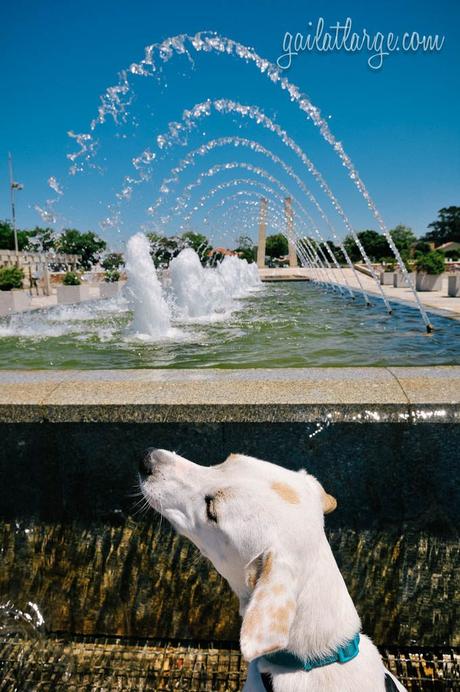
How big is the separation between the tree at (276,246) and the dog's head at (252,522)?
459ft

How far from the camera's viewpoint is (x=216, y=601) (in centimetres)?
342

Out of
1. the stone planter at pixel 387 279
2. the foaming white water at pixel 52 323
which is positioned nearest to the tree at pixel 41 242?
the foaming white water at pixel 52 323

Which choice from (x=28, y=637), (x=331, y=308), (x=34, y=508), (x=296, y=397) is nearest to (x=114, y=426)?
(x=34, y=508)

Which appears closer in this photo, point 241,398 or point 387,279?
point 241,398

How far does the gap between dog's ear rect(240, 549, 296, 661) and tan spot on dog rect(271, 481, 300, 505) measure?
21 cm

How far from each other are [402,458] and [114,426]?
1637 mm

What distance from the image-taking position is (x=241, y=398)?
10.4ft

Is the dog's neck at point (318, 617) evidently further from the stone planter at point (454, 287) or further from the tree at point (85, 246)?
the tree at point (85, 246)

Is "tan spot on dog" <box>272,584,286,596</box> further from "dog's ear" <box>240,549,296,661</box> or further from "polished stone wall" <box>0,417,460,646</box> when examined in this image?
"polished stone wall" <box>0,417,460,646</box>

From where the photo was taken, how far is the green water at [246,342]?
7020mm

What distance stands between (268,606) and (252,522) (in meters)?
0.29

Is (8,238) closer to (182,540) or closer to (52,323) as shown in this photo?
(52,323)

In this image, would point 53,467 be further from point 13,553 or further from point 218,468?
point 218,468

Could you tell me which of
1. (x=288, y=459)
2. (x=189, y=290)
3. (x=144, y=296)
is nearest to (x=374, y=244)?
(x=189, y=290)
